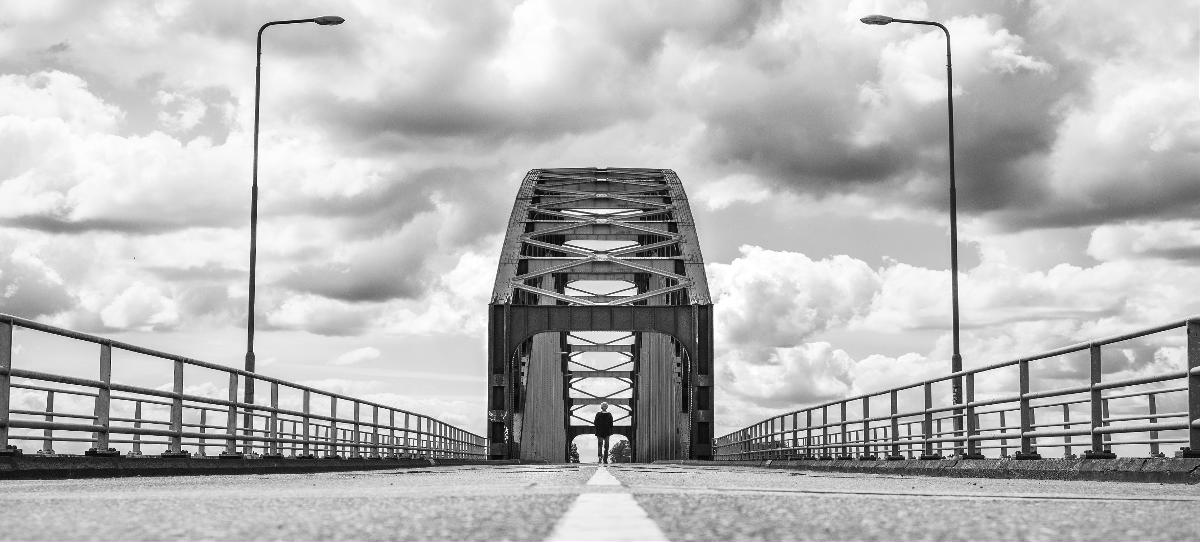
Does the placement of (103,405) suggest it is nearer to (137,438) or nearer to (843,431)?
(137,438)

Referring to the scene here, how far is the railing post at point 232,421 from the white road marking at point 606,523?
9.13 meters

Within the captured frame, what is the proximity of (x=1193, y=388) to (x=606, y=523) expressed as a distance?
6.33 meters

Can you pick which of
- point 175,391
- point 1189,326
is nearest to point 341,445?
point 175,391

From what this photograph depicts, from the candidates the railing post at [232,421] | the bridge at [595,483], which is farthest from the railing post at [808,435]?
the railing post at [232,421]


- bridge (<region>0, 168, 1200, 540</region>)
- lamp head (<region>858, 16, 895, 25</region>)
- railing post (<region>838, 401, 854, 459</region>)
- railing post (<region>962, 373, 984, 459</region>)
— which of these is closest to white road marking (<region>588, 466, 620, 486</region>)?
bridge (<region>0, 168, 1200, 540</region>)

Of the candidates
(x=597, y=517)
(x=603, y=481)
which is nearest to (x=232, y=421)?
(x=603, y=481)

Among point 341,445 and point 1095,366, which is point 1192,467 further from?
point 341,445

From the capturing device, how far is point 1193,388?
9.09m

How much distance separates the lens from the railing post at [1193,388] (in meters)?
8.98

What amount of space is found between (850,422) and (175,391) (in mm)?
9133

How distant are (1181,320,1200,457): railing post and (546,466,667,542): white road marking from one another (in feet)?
16.9

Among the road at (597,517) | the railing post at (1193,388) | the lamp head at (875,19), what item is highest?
the lamp head at (875,19)

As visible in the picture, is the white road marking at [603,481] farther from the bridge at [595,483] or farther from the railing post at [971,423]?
the railing post at [971,423]

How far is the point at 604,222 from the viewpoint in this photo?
156 feet
